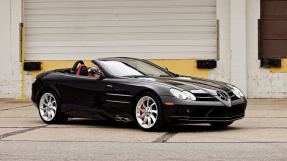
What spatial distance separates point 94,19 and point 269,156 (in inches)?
514

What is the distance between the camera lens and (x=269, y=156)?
5691 millimetres

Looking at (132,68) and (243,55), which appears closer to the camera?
(132,68)

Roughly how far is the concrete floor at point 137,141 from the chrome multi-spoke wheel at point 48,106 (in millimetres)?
253

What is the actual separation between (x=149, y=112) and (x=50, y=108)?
2422 millimetres

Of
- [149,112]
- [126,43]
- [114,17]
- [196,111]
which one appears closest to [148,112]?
[149,112]

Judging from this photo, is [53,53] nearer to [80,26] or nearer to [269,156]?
[80,26]

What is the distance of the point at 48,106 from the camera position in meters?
9.64

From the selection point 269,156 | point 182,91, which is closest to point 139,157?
point 269,156

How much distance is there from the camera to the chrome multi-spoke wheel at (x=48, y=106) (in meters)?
9.57

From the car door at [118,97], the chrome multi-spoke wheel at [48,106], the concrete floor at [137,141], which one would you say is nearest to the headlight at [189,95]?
the concrete floor at [137,141]

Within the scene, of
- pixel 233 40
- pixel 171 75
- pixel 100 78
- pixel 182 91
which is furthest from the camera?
pixel 233 40

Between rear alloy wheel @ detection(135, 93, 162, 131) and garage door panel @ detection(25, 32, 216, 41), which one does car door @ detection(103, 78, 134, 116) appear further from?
garage door panel @ detection(25, 32, 216, 41)

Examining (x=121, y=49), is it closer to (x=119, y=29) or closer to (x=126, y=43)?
(x=126, y=43)

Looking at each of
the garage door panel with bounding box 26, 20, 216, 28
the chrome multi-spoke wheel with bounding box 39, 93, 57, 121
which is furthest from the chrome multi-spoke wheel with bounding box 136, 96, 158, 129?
the garage door panel with bounding box 26, 20, 216, 28
